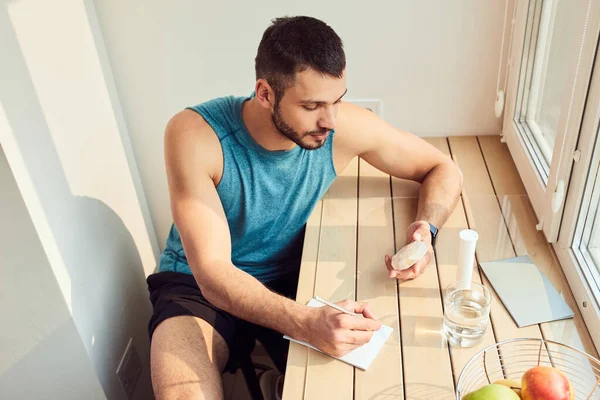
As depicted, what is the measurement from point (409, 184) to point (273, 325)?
2.14 feet

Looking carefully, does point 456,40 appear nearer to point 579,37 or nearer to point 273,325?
point 579,37

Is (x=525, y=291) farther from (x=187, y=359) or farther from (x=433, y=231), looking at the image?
(x=187, y=359)

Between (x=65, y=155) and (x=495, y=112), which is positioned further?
(x=495, y=112)

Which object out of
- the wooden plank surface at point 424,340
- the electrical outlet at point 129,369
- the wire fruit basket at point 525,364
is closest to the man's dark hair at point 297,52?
the wooden plank surface at point 424,340

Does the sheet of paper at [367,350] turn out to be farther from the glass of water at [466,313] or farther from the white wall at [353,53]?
the white wall at [353,53]

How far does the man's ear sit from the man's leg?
54 centimetres

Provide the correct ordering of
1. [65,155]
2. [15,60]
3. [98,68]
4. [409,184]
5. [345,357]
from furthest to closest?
[98,68]
[409,184]
[65,155]
[15,60]
[345,357]

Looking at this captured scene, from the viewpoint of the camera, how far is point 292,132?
4.44ft

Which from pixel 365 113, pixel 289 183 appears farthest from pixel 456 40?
pixel 289 183

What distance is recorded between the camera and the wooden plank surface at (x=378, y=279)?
3.37ft

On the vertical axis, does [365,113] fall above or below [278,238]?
above

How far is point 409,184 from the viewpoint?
1621 mm

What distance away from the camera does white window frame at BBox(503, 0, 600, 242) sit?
1129 millimetres

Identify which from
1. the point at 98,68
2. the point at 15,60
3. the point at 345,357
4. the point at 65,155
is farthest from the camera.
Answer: the point at 98,68
